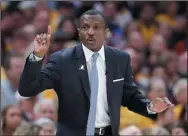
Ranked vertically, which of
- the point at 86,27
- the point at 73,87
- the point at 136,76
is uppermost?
the point at 86,27

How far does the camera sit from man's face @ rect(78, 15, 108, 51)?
422cm

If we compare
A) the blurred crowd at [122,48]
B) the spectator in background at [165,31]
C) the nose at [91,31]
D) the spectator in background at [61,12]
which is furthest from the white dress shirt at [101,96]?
the spectator in background at [165,31]

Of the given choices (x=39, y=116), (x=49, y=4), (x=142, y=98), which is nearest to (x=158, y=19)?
(x=49, y=4)

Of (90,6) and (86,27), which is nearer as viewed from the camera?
(86,27)

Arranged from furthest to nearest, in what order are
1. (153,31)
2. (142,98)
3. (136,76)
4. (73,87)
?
(153,31) < (136,76) < (142,98) < (73,87)

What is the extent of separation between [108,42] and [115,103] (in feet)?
16.2

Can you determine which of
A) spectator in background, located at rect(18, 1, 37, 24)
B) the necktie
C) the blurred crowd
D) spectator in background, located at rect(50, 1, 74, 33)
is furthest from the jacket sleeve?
spectator in background, located at rect(18, 1, 37, 24)

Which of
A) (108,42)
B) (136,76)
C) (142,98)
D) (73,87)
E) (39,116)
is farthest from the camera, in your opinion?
(108,42)

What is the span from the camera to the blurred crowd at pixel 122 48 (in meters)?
6.64

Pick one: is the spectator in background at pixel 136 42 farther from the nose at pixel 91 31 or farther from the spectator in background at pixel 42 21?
the nose at pixel 91 31

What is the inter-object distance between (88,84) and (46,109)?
2696 millimetres

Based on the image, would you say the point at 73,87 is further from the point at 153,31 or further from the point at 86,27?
the point at 153,31

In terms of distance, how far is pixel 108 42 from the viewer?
9227 mm

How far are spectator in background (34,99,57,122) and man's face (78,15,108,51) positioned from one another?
2.66 m
